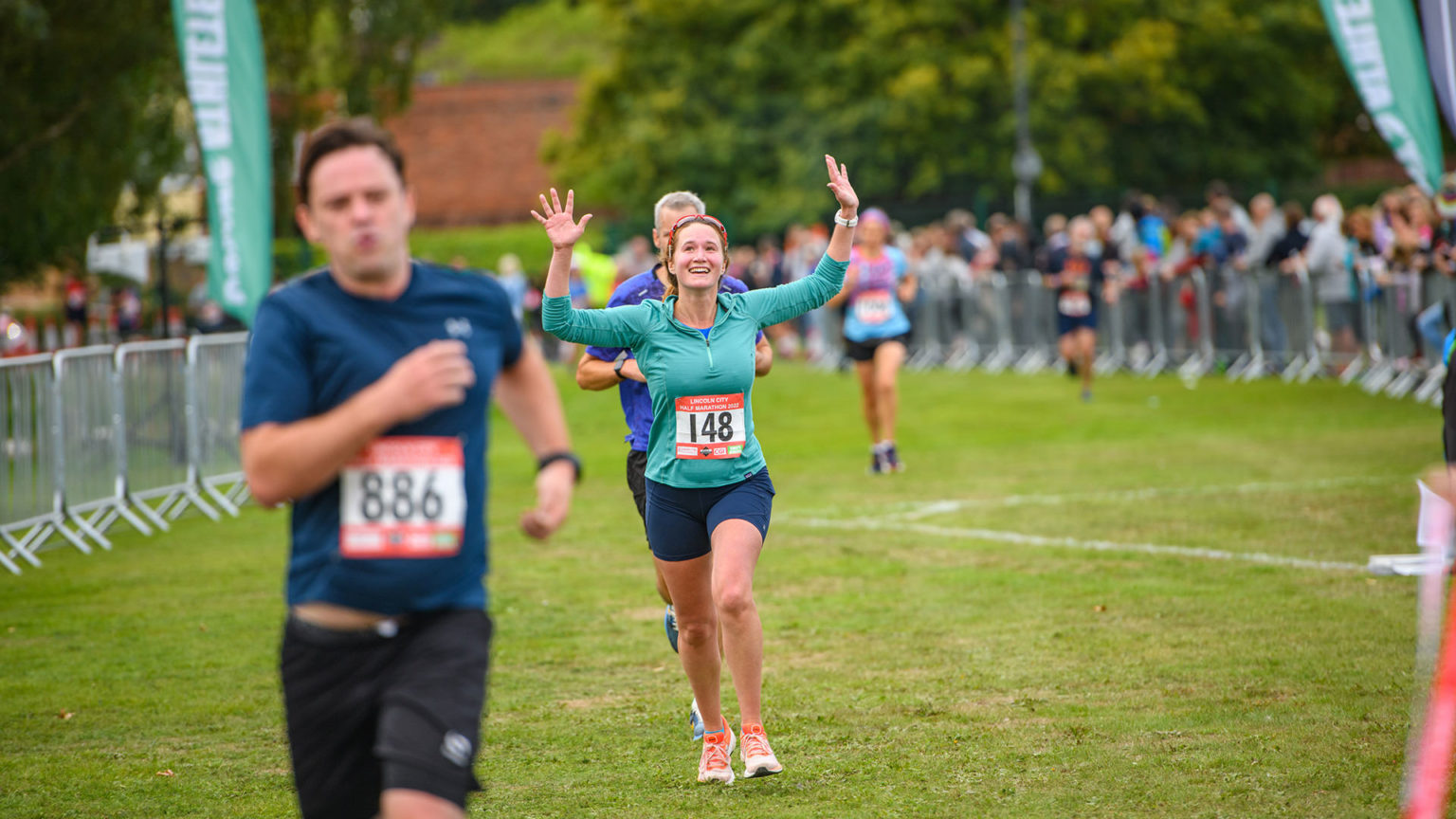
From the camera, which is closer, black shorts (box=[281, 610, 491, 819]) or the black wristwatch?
black shorts (box=[281, 610, 491, 819])

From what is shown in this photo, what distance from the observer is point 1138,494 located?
13.2 meters

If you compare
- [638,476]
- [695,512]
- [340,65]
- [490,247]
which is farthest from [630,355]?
[490,247]

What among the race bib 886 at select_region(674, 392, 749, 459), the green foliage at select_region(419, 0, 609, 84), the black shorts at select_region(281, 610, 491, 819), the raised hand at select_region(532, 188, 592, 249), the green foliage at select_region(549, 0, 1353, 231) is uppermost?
the green foliage at select_region(419, 0, 609, 84)

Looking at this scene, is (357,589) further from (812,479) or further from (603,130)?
(603,130)

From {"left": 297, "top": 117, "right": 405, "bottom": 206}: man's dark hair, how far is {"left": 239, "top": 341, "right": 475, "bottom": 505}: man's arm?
1.61ft

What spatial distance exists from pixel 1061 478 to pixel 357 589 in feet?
37.2

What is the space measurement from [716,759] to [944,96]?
139 feet

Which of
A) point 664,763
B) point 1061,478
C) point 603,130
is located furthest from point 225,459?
point 603,130

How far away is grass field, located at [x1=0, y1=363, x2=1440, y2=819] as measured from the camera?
19.6ft

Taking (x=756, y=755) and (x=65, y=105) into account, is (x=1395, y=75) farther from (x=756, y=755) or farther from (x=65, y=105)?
(x=65, y=105)

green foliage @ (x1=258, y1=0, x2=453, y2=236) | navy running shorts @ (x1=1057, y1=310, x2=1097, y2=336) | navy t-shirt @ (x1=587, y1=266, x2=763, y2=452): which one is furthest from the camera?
green foliage @ (x1=258, y1=0, x2=453, y2=236)

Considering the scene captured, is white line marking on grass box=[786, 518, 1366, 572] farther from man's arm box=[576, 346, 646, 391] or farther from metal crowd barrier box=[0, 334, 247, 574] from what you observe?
metal crowd barrier box=[0, 334, 247, 574]

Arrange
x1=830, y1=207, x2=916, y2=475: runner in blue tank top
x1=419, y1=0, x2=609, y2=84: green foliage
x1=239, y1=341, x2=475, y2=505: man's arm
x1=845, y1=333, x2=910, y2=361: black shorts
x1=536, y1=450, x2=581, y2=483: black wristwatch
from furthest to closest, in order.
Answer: x1=419, y1=0, x2=609, y2=84: green foliage
x1=845, y1=333, x2=910, y2=361: black shorts
x1=830, y1=207, x2=916, y2=475: runner in blue tank top
x1=536, y1=450, x2=581, y2=483: black wristwatch
x1=239, y1=341, x2=475, y2=505: man's arm

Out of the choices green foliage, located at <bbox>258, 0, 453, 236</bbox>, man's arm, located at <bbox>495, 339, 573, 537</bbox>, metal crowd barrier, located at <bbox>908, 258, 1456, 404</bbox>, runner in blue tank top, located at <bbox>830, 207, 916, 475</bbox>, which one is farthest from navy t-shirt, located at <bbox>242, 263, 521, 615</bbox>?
green foliage, located at <bbox>258, 0, 453, 236</bbox>
